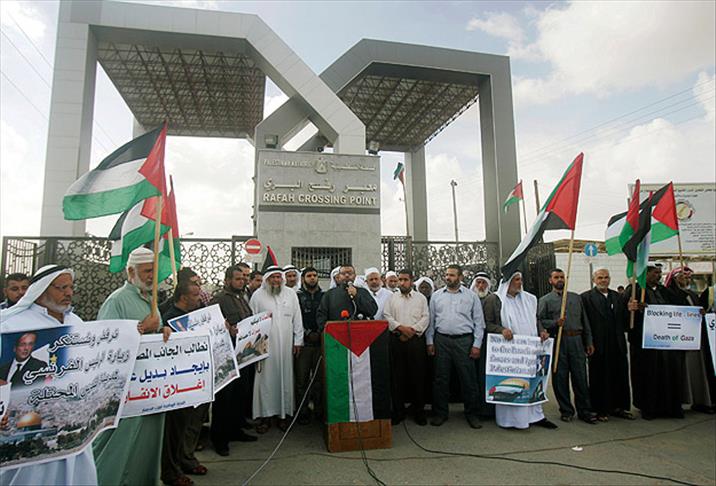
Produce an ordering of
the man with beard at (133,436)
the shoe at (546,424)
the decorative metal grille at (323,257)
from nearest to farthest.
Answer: the man with beard at (133,436) < the shoe at (546,424) < the decorative metal grille at (323,257)

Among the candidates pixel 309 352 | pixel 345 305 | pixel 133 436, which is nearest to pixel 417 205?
pixel 309 352

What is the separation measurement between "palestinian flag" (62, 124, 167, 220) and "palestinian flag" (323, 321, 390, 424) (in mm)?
2035

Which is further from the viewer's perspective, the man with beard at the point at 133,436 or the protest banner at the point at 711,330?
the protest banner at the point at 711,330

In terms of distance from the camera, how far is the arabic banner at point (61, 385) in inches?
93.0

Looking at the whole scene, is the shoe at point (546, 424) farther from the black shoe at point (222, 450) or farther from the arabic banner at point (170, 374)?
the arabic banner at point (170, 374)

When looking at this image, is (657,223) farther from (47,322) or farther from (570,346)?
(47,322)

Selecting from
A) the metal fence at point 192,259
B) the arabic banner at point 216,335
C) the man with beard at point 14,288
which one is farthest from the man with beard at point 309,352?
the metal fence at point 192,259

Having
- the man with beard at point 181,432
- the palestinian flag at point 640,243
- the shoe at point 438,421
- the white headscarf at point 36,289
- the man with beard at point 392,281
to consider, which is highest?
the palestinian flag at point 640,243

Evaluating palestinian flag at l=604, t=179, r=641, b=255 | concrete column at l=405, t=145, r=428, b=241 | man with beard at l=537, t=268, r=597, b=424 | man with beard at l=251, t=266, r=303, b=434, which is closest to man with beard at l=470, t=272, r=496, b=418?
man with beard at l=537, t=268, r=597, b=424

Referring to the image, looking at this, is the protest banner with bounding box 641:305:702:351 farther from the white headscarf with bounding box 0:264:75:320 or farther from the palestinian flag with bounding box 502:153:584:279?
the white headscarf with bounding box 0:264:75:320

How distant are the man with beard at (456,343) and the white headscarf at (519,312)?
0.96 ft

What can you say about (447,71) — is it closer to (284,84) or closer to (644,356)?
(284,84)

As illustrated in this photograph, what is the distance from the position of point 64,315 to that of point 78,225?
10.2 m

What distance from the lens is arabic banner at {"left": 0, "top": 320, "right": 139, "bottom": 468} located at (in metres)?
2.36
